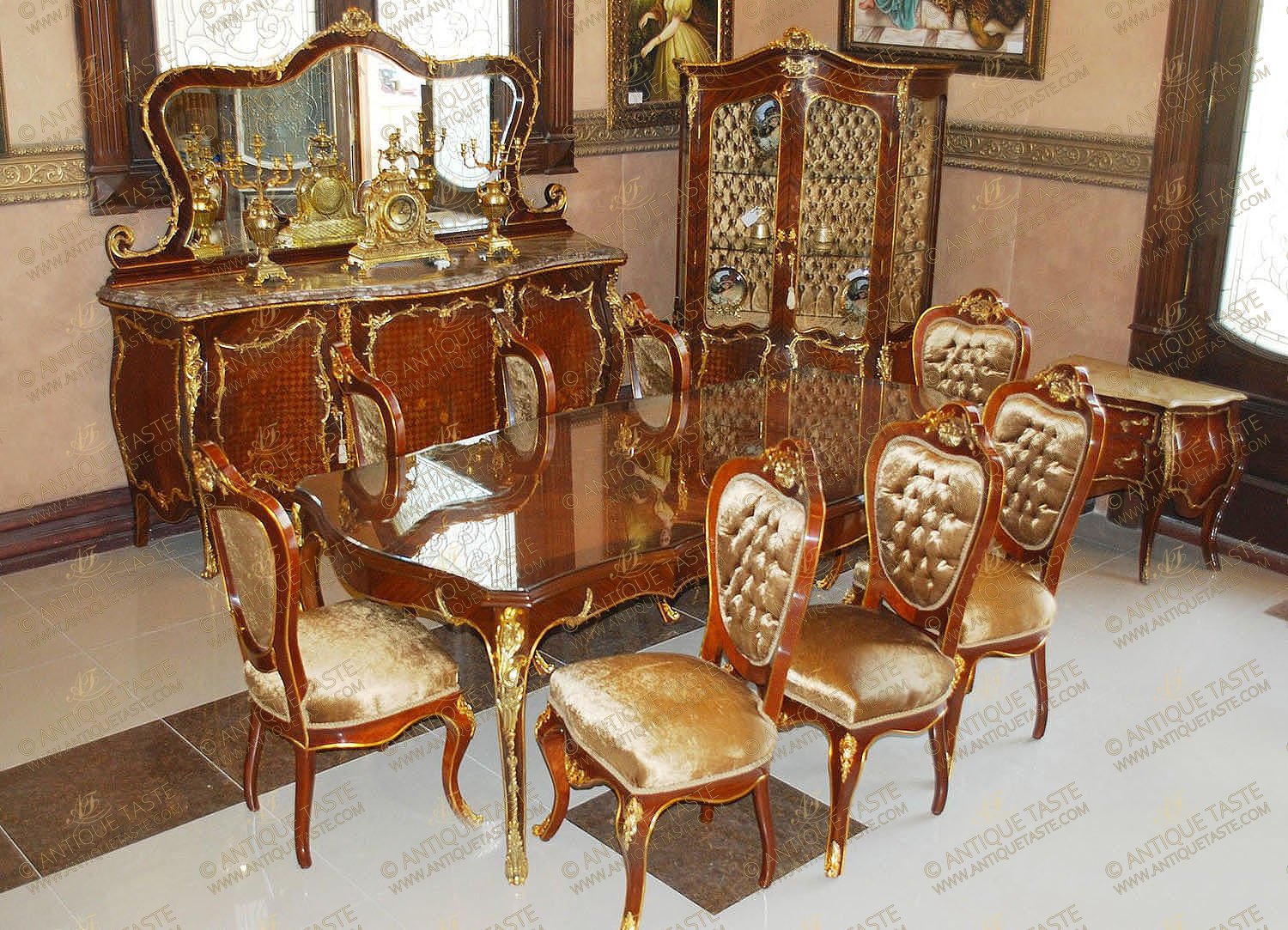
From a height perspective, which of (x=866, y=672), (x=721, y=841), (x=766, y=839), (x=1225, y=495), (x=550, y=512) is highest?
(x=550, y=512)

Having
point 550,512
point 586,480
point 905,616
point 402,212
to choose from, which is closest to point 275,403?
point 402,212

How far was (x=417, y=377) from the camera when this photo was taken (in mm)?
5551

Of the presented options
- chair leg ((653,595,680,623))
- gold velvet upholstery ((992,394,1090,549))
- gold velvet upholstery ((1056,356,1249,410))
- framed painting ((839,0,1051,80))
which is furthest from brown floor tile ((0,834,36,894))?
framed painting ((839,0,1051,80))

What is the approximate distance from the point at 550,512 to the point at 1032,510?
145 cm

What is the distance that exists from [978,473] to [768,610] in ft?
2.18

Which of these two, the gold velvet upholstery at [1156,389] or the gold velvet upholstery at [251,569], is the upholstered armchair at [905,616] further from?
the gold velvet upholstery at [1156,389]

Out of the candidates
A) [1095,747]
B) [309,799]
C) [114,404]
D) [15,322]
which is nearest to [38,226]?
[15,322]

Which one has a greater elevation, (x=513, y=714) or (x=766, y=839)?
(x=513, y=714)

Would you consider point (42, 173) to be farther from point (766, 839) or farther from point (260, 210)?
point (766, 839)

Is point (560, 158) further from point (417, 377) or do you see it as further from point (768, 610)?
point (768, 610)

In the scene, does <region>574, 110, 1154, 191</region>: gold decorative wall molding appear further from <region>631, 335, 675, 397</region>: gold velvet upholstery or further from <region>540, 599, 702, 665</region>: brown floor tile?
<region>540, 599, 702, 665</region>: brown floor tile

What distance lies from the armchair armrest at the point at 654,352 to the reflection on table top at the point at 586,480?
15cm

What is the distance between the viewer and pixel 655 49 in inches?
268

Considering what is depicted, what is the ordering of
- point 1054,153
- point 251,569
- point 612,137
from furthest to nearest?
point 612,137, point 1054,153, point 251,569
